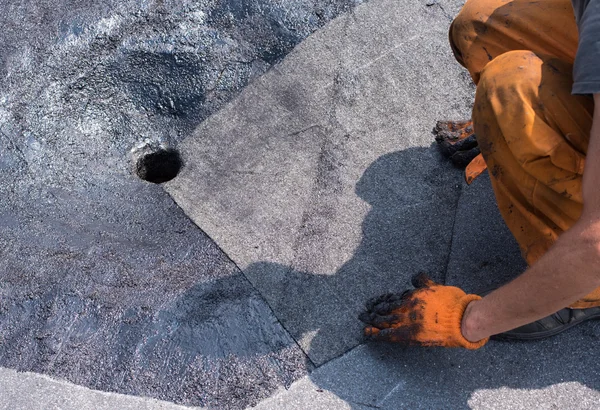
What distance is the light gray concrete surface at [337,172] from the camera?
1.86 meters

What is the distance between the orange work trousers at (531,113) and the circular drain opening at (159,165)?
1.15m

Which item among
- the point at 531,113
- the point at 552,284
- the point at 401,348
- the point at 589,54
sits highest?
the point at 589,54

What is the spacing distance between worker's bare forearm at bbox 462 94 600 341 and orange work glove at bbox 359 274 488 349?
18cm

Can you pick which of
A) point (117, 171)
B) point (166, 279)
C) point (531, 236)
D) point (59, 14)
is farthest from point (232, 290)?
point (59, 14)

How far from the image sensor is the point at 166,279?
1843mm

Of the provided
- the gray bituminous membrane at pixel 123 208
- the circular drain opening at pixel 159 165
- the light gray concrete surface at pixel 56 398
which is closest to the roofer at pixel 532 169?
the gray bituminous membrane at pixel 123 208

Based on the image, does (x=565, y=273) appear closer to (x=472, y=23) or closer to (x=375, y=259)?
(x=375, y=259)

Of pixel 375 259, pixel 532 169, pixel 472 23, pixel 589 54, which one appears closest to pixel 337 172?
pixel 375 259

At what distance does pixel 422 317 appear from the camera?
1609 mm

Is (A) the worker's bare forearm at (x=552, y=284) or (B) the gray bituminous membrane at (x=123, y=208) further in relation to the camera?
(B) the gray bituminous membrane at (x=123, y=208)

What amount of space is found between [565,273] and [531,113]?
0.43 metres

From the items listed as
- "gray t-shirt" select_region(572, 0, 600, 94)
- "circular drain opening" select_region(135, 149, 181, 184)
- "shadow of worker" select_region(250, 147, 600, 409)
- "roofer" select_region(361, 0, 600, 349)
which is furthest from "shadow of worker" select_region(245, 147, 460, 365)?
"gray t-shirt" select_region(572, 0, 600, 94)

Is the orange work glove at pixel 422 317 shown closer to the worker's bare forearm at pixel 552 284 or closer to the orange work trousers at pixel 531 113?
the worker's bare forearm at pixel 552 284

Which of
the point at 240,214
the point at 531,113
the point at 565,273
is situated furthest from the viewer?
the point at 240,214
